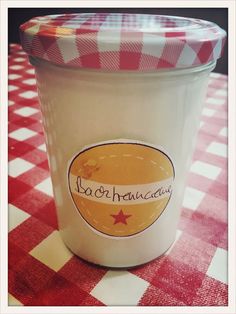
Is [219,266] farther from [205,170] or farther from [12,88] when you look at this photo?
[12,88]

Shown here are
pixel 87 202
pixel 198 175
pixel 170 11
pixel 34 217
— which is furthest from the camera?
pixel 170 11

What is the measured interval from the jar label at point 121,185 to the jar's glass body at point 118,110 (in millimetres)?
11

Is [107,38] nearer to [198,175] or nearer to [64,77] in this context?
[64,77]

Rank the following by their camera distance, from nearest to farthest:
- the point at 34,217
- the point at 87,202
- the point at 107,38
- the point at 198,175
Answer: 1. the point at 107,38
2. the point at 87,202
3. the point at 34,217
4. the point at 198,175

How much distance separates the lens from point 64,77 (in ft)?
1.02

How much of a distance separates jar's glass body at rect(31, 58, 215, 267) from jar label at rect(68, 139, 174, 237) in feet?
0.03

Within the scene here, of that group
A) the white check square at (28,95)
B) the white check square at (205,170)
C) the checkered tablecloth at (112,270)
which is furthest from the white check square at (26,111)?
the white check square at (205,170)

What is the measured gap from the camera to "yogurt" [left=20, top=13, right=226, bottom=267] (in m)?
0.28

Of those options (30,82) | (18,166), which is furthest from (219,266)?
(30,82)

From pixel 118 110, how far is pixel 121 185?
3.8 inches

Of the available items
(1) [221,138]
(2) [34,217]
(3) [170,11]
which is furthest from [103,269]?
(3) [170,11]

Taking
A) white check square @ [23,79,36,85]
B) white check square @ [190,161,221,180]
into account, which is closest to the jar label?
white check square @ [190,161,221,180]

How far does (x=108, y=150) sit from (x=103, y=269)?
227 mm

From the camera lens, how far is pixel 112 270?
18.3 inches
